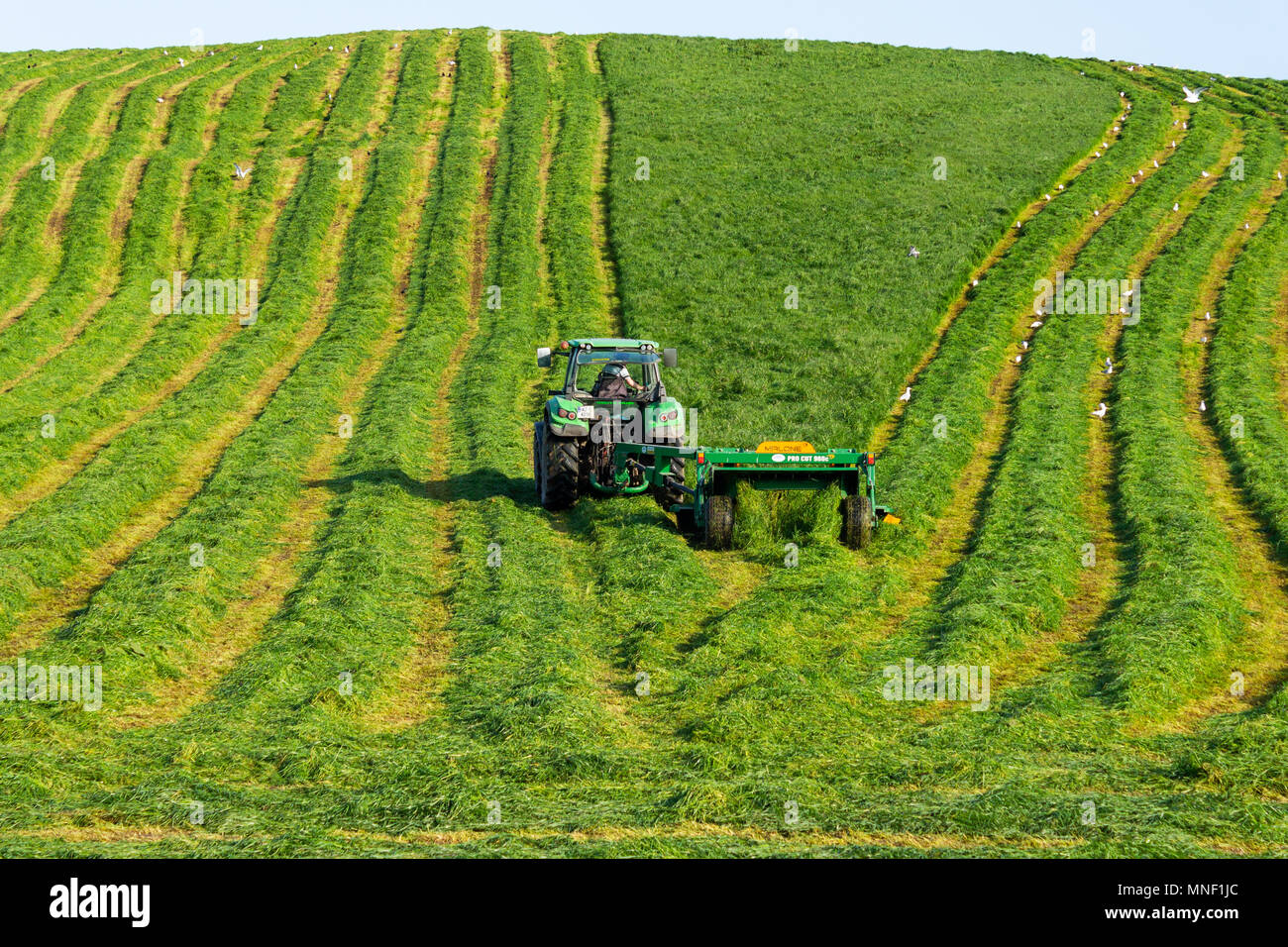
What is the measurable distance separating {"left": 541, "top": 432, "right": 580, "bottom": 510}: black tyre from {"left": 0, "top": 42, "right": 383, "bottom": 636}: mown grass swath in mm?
4893

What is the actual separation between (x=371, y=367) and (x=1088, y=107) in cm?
3957

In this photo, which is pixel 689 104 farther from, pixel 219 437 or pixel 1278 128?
pixel 219 437

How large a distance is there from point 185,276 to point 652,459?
25782 millimetres

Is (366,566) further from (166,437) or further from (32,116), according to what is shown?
(32,116)

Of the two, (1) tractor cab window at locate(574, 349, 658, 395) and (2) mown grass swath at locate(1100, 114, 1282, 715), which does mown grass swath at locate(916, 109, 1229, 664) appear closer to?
(2) mown grass swath at locate(1100, 114, 1282, 715)

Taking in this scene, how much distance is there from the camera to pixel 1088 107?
55750 millimetres

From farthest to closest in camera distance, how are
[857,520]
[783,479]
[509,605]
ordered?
[783,479] → [857,520] → [509,605]

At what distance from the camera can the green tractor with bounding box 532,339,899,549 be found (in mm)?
15969

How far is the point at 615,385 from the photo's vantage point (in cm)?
1820

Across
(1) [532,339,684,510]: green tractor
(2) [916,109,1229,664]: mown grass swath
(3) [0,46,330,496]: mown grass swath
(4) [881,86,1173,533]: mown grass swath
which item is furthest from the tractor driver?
(3) [0,46,330,496]: mown grass swath

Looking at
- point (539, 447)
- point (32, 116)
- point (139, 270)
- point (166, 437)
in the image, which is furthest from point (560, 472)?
point (32, 116)

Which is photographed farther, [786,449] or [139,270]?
[139,270]

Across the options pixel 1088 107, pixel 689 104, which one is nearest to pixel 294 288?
pixel 689 104

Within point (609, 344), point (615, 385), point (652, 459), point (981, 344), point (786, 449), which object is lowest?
point (652, 459)
